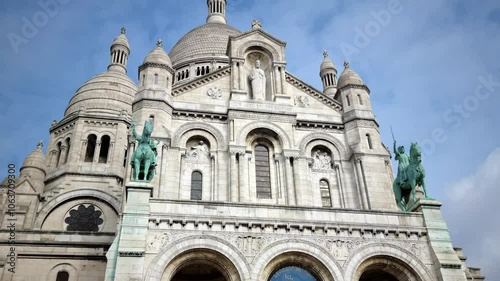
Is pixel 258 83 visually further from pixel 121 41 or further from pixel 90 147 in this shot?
pixel 121 41

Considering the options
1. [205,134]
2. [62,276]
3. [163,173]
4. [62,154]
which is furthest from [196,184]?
[62,154]

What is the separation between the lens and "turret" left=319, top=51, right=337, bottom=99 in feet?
151

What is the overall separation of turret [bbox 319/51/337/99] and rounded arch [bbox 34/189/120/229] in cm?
2220

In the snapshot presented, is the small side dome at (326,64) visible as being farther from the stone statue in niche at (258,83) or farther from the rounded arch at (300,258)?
the rounded arch at (300,258)

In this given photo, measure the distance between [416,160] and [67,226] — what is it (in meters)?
23.3

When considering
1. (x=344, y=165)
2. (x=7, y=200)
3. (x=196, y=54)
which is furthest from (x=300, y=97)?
(x=196, y=54)

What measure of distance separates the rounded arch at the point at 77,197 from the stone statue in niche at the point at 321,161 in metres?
14.6

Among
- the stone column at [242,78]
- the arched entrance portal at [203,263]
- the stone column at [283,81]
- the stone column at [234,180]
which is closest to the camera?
the arched entrance portal at [203,263]

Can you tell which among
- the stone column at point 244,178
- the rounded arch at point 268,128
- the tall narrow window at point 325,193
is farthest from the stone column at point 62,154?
the tall narrow window at point 325,193

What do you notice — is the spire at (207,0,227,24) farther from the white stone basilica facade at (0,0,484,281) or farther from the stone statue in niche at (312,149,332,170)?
the stone statue in niche at (312,149,332,170)

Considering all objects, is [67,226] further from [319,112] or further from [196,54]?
[196,54]

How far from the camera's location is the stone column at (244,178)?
24.2 metres

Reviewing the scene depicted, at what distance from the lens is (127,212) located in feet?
59.6

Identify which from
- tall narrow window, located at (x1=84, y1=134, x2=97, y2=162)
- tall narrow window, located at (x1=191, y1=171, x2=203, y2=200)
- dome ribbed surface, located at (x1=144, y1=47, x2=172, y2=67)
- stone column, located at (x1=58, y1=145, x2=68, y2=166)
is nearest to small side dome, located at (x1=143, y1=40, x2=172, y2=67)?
dome ribbed surface, located at (x1=144, y1=47, x2=172, y2=67)
